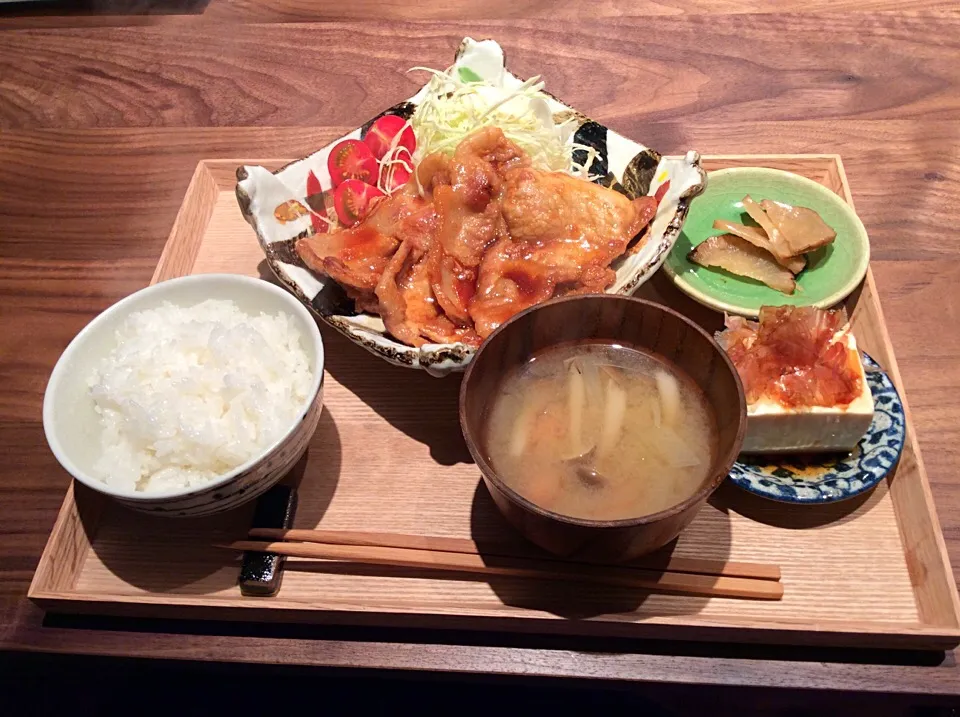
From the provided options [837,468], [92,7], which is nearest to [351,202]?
[837,468]

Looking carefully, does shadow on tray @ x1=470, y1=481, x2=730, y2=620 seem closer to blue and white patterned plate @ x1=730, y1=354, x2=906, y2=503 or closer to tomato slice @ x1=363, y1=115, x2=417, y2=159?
blue and white patterned plate @ x1=730, y1=354, x2=906, y2=503

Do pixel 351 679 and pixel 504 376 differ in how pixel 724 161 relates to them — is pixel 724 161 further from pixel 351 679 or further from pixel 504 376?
pixel 351 679

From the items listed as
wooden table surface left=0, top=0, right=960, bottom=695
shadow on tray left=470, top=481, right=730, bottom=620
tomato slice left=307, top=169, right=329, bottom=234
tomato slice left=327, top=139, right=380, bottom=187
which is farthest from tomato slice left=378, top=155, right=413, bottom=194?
shadow on tray left=470, top=481, right=730, bottom=620

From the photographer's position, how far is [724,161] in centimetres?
246

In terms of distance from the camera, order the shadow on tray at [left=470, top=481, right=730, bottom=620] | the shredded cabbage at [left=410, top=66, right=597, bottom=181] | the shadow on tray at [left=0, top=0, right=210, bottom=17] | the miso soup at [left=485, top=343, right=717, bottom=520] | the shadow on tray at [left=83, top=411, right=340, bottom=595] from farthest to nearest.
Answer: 1. the shadow on tray at [left=0, top=0, right=210, bottom=17]
2. the shredded cabbage at [left=410, top=66, right=597, bottom=181]
3. the shadow on tray at [left=83, top=411, right=340, bottom=595]
4. the shadow on tray at [left=470, top=481, right=730, bottom=620]
5. the miso soup at [left=485, top=343, right=717, bottom=520]

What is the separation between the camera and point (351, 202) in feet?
7.31

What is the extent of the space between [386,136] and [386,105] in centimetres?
68

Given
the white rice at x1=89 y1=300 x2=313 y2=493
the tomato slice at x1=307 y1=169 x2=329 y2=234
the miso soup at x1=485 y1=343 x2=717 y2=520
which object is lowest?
the white rice at x1=89 y1=300 x2=313 y2=493

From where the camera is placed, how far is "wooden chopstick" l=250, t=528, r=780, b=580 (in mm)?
1559

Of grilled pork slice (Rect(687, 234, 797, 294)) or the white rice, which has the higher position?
grilled pork slice (Rect(687, 234, 797, 294))

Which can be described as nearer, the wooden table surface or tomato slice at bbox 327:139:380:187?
the wooden table surface

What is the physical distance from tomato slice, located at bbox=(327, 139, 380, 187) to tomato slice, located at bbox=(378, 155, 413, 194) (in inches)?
1.4

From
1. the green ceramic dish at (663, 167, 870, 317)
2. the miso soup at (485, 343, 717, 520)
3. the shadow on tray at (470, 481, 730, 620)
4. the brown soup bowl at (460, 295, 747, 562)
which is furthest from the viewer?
the green ceramic dish at (663, 167, 870, 317)

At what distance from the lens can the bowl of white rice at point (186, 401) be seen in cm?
154
